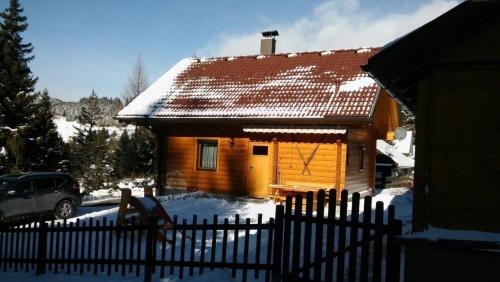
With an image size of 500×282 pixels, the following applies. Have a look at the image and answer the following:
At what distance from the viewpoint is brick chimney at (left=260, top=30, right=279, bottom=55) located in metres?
23.8

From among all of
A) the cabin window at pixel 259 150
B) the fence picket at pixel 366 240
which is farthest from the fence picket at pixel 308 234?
the cabin window at pixel 259 150

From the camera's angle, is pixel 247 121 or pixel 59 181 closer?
pixel 59 181

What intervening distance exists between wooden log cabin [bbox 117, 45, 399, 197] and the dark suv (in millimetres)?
4688

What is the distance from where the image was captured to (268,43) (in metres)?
23.9

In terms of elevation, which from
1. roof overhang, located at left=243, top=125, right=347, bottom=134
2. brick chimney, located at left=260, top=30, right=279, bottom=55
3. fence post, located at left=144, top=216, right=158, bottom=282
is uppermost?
brick chimney, located at left=260, top=30, right=279, bottom=55

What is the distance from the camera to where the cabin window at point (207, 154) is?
60.7 feet

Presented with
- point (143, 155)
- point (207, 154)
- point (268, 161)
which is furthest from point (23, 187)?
point (143, 155)

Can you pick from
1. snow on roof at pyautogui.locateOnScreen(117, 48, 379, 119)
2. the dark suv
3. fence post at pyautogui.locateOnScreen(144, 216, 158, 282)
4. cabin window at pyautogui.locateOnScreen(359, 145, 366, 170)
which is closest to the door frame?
snow on roof at pyautogui.locateOnScreen(117, 48, 379, 119)

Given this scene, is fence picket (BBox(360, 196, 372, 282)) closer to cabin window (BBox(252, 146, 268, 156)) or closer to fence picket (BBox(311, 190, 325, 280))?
fence picket (BBox(311, 190, 325, 280))

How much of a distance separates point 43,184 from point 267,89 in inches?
364

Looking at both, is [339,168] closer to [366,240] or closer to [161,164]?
[161,164]

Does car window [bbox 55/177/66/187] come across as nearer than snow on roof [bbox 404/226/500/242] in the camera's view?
No

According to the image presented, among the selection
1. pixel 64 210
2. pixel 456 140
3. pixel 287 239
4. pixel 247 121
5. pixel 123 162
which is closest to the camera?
pixel 456 140

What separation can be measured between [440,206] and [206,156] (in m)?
13.5
